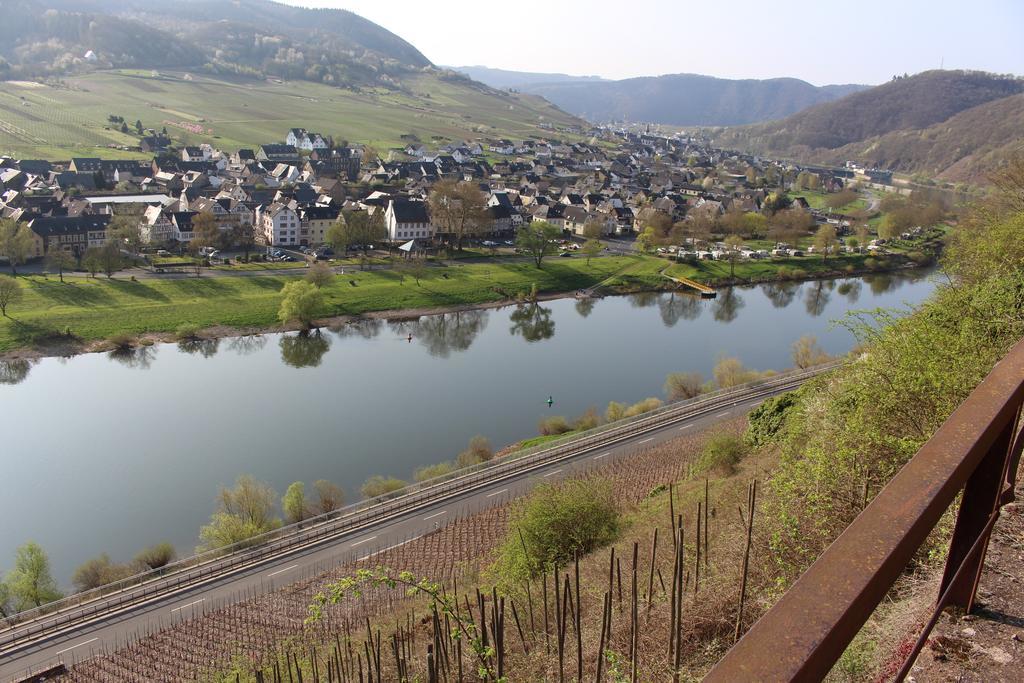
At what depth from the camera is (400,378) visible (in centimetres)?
1616

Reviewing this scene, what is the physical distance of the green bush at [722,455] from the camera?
9457 millimetres

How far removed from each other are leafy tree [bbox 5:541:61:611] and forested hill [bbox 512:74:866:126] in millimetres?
161783

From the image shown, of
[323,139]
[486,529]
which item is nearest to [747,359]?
[486,529]

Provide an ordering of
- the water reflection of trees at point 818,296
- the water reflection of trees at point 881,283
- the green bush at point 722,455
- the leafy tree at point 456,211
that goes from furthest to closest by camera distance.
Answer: the leafy tree at point 456,211
the water reflection of trees at point 881,283
the water reflection of trees at point 818,296
the green bush at point 722,455

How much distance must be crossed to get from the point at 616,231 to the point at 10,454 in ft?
85.9

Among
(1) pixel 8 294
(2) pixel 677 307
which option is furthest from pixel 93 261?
(2) pixel 677 307

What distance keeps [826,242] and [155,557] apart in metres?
28.2

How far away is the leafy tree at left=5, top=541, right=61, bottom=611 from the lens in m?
8.34

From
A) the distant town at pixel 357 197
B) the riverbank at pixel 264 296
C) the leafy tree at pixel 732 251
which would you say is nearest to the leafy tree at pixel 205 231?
the distant town at pixel 357 197

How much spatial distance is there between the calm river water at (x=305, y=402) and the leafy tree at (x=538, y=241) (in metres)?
3.74

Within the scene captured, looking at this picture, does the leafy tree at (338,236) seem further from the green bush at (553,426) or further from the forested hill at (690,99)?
the forested hill at (690,99)

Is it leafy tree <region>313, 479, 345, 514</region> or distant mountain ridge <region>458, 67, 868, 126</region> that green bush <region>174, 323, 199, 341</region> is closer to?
leafy tree <region>313, 479, 345, 514</region>

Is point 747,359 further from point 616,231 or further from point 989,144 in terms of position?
point 989,144

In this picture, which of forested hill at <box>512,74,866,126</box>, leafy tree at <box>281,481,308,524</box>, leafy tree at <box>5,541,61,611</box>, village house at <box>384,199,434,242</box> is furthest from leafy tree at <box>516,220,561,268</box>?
forested hill at <box>512,74,866,126</box>
